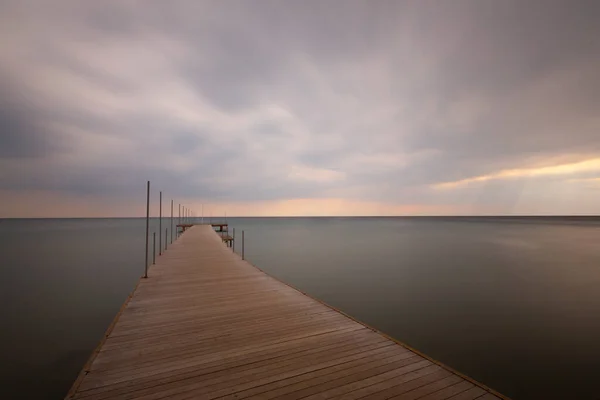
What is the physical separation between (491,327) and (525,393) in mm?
4317

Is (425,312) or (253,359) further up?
(253,359)

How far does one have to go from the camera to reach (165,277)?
32.4 feet

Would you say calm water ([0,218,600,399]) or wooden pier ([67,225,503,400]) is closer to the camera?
wooden pier ([67,225,503,400])

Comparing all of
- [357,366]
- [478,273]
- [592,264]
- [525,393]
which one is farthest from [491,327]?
[592,264]

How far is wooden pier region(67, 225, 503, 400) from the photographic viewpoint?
3408mm

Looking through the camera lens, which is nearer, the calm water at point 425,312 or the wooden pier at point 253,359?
the wooden pier at point 253,359

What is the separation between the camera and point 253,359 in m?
4.15

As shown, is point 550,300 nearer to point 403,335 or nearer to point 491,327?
point 491,327

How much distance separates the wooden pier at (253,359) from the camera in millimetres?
3408

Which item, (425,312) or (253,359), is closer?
(253,359)

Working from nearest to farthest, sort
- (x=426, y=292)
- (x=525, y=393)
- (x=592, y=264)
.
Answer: (x=525, y=393)
(x=426, y=292)
(x=592, y=264)

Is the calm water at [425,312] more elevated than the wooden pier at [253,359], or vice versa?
the wooden pier at [253,359]

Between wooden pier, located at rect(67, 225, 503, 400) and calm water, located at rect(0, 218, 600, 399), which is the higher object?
wooden pier, located at rect(67, 225, 503, 400)

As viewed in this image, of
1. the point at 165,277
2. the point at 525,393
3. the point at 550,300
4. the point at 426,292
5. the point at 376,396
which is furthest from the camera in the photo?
the point at 426,292
